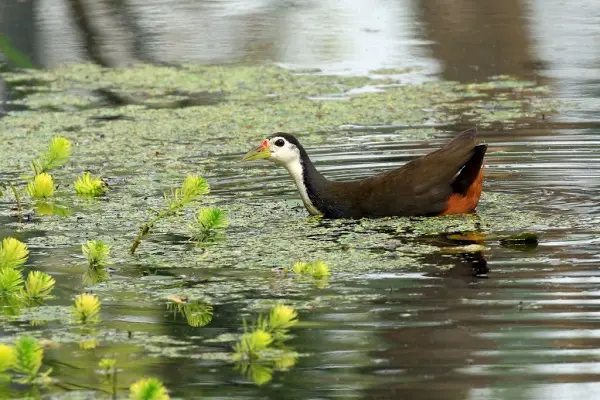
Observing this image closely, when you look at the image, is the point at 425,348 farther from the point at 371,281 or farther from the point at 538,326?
the point at 371,281

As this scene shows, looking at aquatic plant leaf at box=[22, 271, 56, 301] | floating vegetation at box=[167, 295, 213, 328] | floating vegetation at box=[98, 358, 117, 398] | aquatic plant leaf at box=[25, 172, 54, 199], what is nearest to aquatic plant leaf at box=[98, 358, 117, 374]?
floating vegetation at box=[98, 358, 117, 398]

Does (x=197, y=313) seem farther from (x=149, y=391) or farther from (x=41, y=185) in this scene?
(x=41, y=185)

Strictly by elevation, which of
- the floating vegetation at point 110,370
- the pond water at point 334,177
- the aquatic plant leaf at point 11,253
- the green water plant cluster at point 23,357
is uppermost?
the green water plant cluster at point 23,357

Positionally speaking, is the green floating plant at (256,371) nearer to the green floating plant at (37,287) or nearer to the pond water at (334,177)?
the pond water at (334,177)

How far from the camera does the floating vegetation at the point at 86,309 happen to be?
5832 millimetres

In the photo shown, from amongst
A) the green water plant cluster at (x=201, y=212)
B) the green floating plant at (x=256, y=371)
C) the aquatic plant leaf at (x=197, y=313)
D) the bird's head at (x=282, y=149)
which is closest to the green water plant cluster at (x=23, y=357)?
the green floating plant at (x=256, y=371)

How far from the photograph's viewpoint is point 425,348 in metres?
5.50

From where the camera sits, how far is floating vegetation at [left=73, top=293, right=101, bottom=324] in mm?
5832

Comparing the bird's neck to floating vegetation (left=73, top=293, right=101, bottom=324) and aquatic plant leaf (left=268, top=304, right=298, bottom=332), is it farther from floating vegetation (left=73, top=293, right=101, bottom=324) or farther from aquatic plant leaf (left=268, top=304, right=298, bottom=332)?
aquatic plant leaf (left=268, top=304, right=298, bottom=332)

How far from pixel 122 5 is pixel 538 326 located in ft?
44.9

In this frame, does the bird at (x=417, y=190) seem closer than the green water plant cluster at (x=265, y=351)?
No


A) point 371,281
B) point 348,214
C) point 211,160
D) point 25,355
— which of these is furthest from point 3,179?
point 25,355

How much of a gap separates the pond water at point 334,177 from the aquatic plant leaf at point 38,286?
0.06 metres

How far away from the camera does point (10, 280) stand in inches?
254
